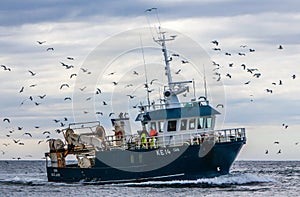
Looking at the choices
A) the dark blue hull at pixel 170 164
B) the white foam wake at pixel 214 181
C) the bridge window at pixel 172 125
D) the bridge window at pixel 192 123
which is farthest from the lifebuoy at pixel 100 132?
the bridge window at pixel 192 123

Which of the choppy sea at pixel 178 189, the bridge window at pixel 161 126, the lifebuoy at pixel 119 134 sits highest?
the bridge window at pixel 161 126

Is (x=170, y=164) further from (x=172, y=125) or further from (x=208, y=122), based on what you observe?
(x=208, y=122)

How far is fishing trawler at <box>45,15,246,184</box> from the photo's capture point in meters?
59.0

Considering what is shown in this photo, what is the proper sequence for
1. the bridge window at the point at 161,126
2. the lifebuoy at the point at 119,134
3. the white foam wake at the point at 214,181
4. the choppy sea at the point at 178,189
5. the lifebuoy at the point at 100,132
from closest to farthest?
the choppy sea at the point at 178,189, the white foam wake at the point at 214,181, the bridge window at the point at 161,126, the lifebuoy at the point at 119,134, the lifebuoy at the point at 100,132

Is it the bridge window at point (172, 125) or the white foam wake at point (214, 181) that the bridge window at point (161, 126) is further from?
the white foam wake at point (214, 181)

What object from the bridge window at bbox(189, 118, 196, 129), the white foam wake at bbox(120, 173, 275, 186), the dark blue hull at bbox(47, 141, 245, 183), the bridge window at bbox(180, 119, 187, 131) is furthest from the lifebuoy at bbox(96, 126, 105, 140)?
the bridge window at bbox(189, 118, 196, 129)

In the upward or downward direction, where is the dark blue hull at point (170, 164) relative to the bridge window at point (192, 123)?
downward

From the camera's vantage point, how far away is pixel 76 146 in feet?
220

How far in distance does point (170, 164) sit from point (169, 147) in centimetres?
121

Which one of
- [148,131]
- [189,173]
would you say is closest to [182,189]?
[189,173]

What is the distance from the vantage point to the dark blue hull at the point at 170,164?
58812 mm

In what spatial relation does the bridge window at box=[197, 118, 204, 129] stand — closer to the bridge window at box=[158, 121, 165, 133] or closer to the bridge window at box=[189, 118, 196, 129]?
the bridge window at box=[189, 118, 196, 129]

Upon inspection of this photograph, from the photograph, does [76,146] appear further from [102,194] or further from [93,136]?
[102,194]

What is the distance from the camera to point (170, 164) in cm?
5919
